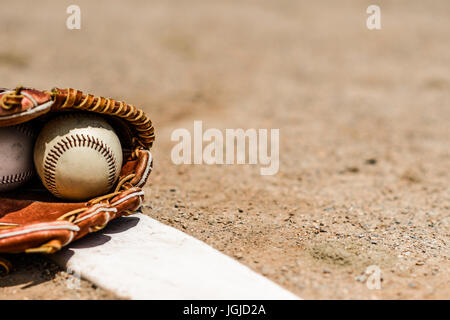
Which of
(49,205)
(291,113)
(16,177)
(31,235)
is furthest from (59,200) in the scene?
(291,113)

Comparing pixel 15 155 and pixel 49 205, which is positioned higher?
pixel 15 155

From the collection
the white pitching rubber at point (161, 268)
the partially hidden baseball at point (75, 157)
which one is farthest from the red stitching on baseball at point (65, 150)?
the white pitching rubber at point (161, 268)

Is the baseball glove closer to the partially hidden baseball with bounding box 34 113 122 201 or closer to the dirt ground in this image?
the partially hidden baseball with bounding box 34 113 122 201

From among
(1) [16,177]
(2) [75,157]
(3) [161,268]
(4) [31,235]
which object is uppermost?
(2) [75,157]

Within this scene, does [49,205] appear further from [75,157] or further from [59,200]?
[75,157]

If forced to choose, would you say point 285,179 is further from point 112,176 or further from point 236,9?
point 236,9

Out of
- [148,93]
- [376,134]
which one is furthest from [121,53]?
[376,134]
